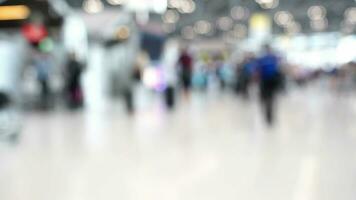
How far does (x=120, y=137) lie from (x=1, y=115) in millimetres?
1981

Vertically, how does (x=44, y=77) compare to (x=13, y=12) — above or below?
below

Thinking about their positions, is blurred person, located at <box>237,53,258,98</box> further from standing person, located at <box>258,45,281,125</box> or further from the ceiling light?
standing person, located at <box>258,45,281,125</box>

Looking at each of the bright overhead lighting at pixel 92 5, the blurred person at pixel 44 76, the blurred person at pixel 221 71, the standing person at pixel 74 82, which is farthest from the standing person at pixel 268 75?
the bright overhead lighting at pixel 92 5

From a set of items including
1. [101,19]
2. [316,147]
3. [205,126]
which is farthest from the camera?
[101,19]

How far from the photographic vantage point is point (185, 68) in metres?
17.7

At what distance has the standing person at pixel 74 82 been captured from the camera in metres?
17.0

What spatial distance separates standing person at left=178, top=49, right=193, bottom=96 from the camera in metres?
17.5

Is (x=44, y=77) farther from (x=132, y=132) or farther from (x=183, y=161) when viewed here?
(x=183, y=161)

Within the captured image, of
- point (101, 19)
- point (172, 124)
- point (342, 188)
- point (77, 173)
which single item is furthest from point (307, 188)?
point (101, 19)

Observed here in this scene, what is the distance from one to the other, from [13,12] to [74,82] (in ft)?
8.93

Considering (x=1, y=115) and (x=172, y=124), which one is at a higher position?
(x=1, y=115)

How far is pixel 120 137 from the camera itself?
10.2m

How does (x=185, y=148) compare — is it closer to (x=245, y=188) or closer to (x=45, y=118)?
(x=245, y=188)

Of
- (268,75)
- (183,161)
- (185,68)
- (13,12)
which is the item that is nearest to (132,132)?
(268,75)
